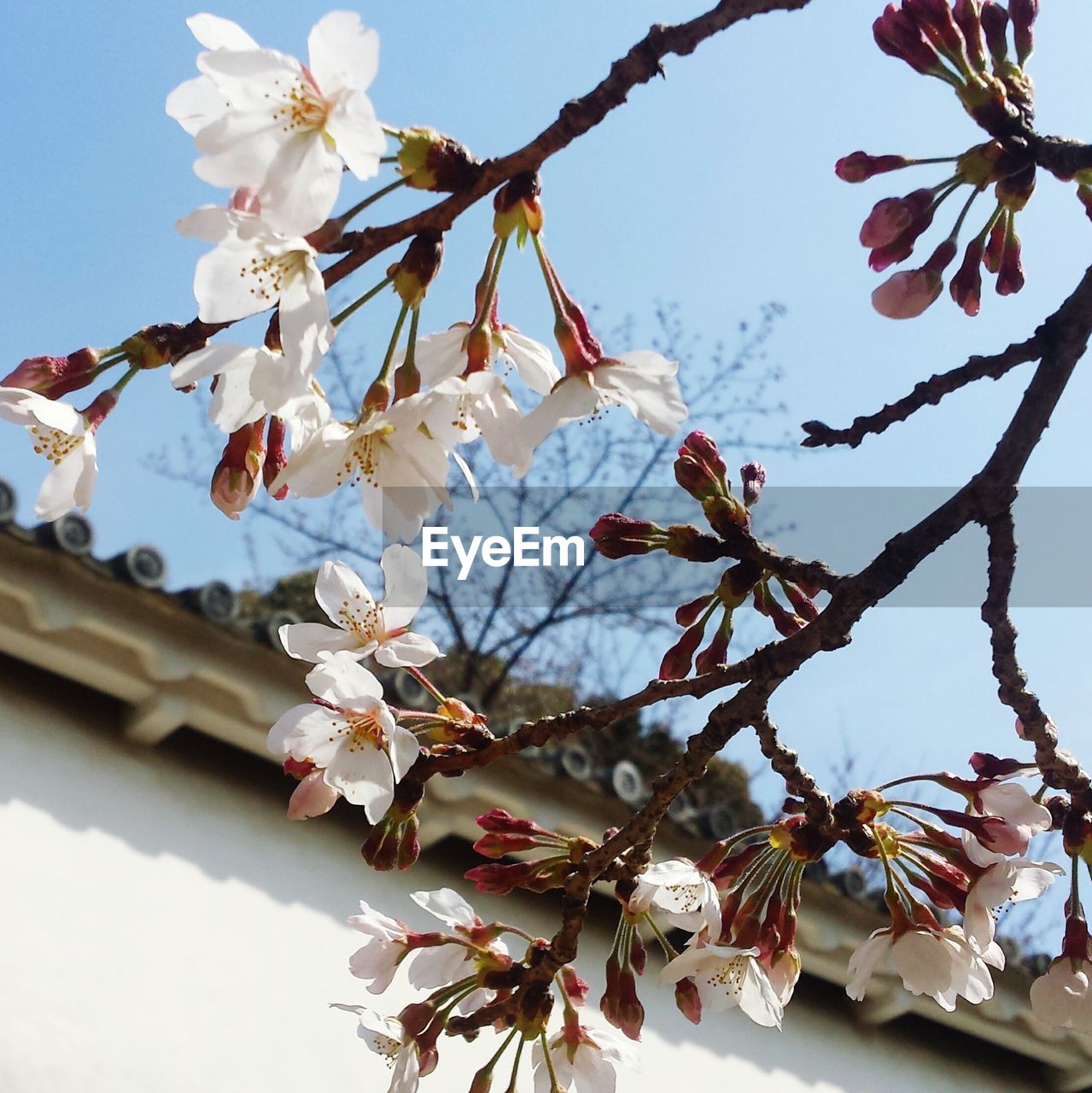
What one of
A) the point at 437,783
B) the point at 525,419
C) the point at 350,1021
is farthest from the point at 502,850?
the point at 350,1021

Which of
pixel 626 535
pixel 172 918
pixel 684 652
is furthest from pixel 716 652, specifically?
pixel 172 918

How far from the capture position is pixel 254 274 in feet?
2.39

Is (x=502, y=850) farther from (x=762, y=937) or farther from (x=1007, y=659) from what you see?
(x=1007, y=659)

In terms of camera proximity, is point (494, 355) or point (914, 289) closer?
point (494, 355)

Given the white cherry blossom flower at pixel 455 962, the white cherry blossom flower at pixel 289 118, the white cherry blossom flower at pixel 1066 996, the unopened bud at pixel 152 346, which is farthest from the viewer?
the white cherry blossom flower at pixel 455 962

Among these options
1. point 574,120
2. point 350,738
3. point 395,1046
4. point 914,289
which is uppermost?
point 914,289

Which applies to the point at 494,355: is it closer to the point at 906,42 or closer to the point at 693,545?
the point at 693,545

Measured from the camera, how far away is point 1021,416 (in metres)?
0.91

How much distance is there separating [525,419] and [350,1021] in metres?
2.25

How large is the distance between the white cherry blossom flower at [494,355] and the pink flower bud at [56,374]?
0.24 meters

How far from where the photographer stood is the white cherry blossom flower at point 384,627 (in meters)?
0.98

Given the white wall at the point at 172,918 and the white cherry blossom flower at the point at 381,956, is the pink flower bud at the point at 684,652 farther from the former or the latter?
the white wall at the point at 172,918

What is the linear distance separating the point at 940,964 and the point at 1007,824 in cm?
16

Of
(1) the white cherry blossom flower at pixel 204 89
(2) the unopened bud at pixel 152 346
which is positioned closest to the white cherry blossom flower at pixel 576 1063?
(2) the unopened bud at pixel 152 346
